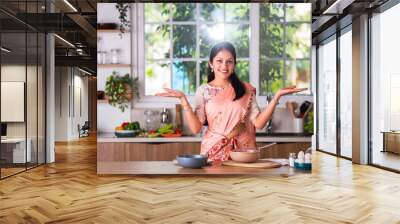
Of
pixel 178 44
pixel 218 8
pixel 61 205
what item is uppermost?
pixel 218 8

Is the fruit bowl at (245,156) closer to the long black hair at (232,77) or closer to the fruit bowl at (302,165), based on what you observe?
the fruit bowl at (302,165)

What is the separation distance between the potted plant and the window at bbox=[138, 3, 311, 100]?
4.6 inches

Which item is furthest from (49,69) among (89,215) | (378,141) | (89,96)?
(89,96)

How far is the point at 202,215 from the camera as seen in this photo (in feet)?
11.6

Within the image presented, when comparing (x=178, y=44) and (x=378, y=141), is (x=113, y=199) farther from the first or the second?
(x=378, y=141)

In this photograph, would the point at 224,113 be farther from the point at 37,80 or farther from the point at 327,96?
the point at 327,96

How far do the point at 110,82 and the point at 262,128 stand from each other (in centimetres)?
140

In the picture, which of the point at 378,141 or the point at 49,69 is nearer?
the point at 378,141

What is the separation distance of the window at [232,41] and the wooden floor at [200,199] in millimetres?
961

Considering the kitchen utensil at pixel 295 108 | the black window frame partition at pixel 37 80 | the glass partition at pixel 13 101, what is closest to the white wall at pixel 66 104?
the black window frame partition at pixel 37 80

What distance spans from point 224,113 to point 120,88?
37.2 inches

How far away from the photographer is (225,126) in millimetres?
3539

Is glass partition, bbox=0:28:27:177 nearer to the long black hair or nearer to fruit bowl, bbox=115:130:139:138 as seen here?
fruit bowl, bbox=115:130:139:138

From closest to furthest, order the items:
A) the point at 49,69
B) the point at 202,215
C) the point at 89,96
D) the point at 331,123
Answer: the point at 202,215
the point at 49,69
the point at 331,123
the point at 89,96
